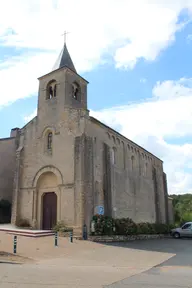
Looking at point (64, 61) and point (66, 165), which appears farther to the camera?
point (64, 61)

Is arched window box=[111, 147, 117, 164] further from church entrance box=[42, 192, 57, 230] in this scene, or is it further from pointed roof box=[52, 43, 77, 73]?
pointed roof box=[52, 43, 77, 73]

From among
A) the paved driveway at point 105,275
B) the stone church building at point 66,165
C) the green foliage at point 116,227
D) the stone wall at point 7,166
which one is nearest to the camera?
the paved driveway at point 105,275

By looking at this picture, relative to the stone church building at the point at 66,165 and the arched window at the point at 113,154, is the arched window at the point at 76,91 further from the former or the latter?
the arched window at the point at 113,154

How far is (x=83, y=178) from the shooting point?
20.2 metres

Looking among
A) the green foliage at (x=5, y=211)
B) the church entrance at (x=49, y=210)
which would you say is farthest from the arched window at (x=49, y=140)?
the green foliage at (x=5, y=211)

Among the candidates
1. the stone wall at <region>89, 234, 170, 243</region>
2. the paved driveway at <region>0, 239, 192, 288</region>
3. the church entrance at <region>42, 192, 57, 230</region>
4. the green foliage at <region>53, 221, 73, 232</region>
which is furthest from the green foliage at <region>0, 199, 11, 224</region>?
the paved driveway at <region>0, 239, 192, 288</region>

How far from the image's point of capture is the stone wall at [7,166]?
27172mm

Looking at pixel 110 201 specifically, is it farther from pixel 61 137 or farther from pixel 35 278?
pixel 35 278

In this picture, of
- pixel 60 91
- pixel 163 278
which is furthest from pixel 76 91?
pixel 163 278

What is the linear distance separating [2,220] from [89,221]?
9794 millimetres

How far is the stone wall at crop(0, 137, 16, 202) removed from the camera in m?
27.2

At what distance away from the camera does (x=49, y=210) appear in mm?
22203

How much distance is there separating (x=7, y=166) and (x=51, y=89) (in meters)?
9.42

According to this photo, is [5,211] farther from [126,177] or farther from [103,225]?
[126,177]
